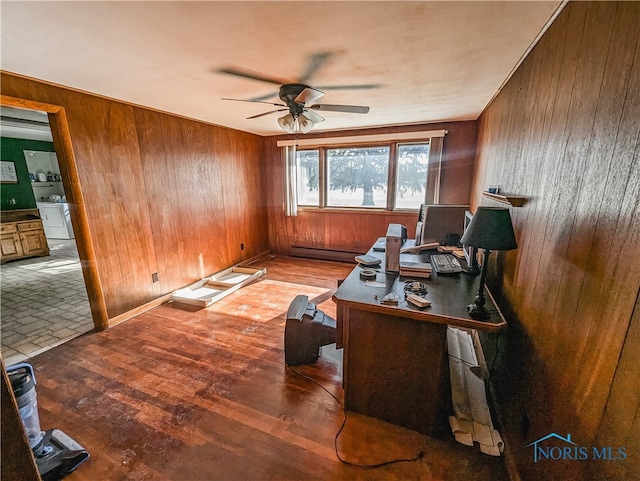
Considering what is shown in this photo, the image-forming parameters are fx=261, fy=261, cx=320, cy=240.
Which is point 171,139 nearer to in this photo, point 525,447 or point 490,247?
point 490,247

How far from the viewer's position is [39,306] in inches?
129

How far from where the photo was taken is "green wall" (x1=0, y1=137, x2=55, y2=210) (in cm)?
523

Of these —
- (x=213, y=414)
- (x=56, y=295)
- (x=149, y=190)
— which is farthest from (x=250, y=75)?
(x=56, y=295)

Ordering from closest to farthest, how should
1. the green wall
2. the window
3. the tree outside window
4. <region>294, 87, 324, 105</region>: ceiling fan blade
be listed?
<region>294, 87, 324, 105</region>: ceiling fan blade, the window, the tree outside window, the green wall

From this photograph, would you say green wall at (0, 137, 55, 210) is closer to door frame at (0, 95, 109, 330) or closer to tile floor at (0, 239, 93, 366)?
tile floor at (0, 239, 93, 366)

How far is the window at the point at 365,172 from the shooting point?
407 centimetres

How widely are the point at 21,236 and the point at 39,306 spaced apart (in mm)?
3058

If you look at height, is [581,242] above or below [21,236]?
above

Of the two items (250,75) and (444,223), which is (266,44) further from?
(444,223)

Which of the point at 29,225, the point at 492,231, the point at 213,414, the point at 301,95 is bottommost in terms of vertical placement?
the point at 213,414

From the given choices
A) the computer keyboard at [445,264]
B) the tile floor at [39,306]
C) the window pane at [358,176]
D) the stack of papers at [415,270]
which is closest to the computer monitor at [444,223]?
the computer keyboard at [445,264]

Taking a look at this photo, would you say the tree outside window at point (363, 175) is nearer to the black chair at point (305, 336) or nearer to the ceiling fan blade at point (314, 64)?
the ceiling fan blade at point (314, 64)

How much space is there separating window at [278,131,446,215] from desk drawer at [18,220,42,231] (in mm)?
5142

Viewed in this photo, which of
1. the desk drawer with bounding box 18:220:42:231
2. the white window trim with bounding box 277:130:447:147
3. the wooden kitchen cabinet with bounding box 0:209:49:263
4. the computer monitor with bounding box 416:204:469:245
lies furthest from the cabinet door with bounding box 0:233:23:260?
the computer monitor with bounding box 416:204:469:245
